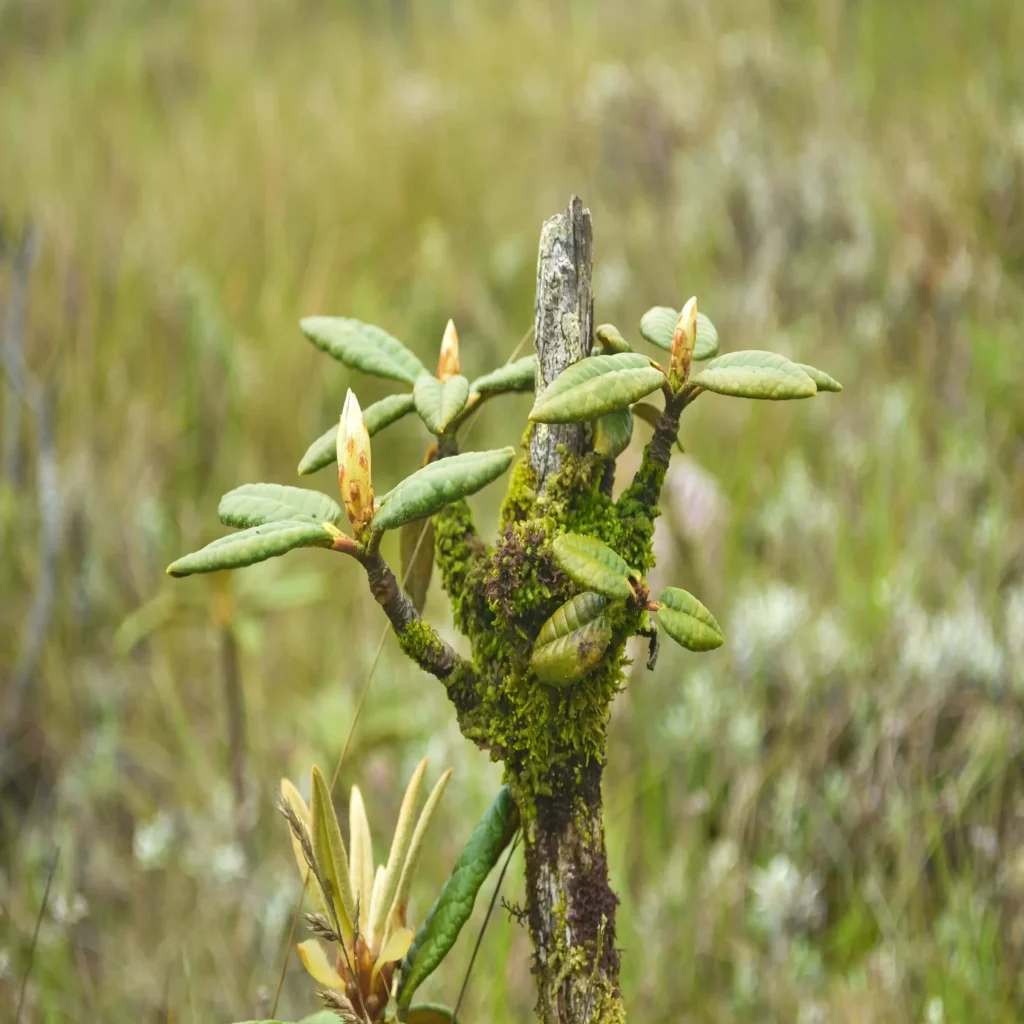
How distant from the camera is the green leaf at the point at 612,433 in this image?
2.23ft

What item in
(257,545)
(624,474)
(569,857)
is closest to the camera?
(257,545)

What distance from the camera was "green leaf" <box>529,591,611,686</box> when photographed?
627 mm

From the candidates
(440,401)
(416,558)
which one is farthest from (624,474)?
(440,401)

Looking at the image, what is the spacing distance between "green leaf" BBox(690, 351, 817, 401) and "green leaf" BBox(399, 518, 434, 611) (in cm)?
27

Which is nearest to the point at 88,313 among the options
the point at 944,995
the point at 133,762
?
the point at 133,762

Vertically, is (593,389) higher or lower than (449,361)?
lower

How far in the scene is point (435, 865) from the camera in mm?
1805

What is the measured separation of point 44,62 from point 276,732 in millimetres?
6131

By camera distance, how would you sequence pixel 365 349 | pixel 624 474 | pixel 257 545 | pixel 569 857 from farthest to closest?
pixel 624 474, pixel 365 349, pixel 569 857, pixel 257 545

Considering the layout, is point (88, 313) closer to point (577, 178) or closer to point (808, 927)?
point (577, 178)

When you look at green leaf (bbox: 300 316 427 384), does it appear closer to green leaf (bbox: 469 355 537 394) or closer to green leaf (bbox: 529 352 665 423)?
green leaf (bbox: 469 355 537 394)

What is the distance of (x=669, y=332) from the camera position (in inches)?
29.6

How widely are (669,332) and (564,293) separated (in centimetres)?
10

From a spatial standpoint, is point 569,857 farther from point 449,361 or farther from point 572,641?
point 449,361
